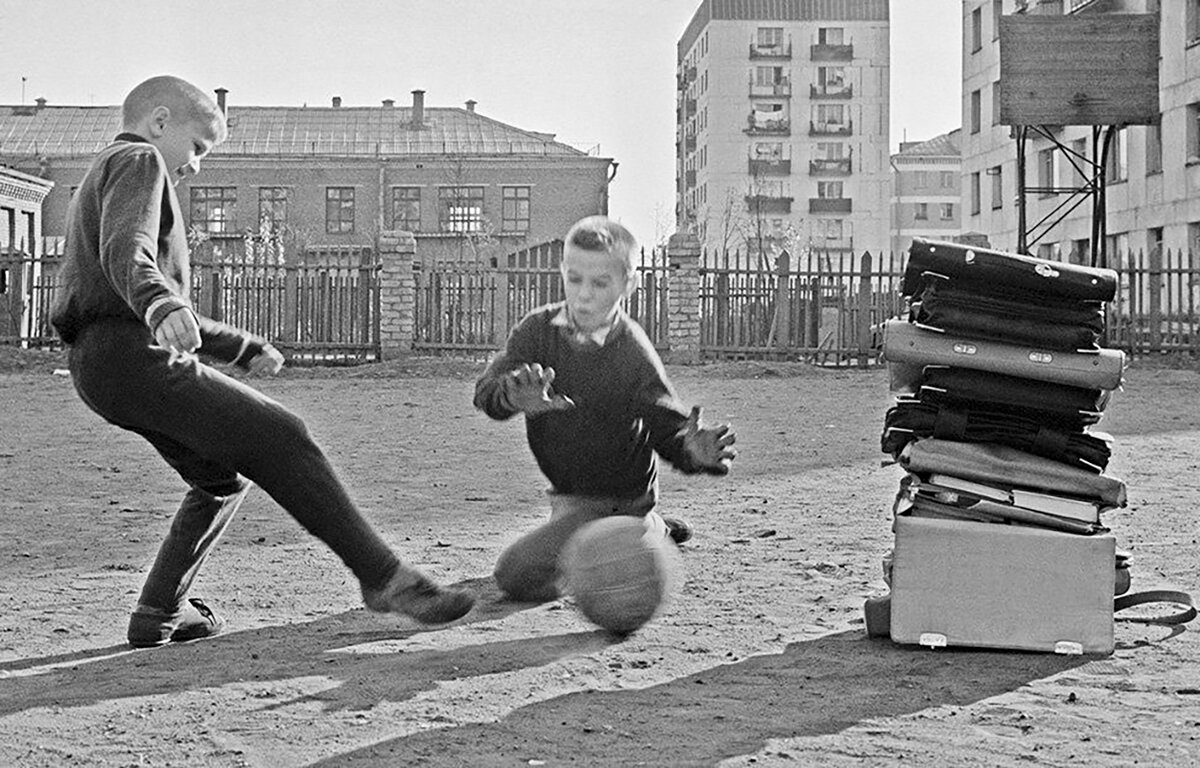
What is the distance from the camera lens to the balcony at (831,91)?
96062 mm

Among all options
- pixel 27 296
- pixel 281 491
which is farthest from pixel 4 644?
pixel 27 296

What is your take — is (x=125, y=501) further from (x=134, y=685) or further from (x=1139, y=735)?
(x=1139, y=735)

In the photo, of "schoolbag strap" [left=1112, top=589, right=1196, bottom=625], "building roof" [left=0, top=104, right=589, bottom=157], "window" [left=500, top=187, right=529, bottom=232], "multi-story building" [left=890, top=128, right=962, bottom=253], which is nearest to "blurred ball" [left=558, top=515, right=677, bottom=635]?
"schoolbag strap" [left=1112, top=589, right=1196, bottom=625]

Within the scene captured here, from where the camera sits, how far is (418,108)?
69.8m

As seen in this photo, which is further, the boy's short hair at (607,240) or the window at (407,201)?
the window at (407,201)

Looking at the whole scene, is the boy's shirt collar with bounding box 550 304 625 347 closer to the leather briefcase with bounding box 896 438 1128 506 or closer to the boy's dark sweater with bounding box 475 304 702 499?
the boy's dark sweater with bounding box 475 304 702 499

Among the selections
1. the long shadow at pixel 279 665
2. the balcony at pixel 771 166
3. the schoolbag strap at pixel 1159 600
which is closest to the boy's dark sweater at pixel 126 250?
the long shadow at pixel 279 665

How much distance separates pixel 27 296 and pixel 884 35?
76397 millimetres

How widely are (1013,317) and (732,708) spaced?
1.60 meters

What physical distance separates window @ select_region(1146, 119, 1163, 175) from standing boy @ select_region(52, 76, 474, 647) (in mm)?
37455

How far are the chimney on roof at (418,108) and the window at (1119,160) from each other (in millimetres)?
34303

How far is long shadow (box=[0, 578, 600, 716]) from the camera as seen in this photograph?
14.2ft

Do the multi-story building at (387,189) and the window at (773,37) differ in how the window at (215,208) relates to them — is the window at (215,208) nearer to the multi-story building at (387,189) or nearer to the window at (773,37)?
the multi-story building at (387,189)

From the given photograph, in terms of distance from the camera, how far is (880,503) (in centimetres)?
905
